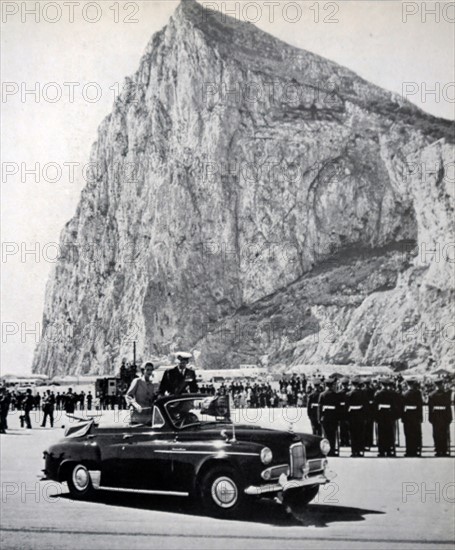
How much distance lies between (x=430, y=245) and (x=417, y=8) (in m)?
7.43

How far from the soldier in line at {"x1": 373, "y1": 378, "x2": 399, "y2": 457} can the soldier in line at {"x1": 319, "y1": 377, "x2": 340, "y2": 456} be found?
0.49 meters

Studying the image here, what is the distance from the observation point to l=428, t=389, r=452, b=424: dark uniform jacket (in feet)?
25.0

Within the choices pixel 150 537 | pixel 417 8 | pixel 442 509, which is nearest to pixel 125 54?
pixel 417 8

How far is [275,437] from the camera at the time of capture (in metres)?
5.61

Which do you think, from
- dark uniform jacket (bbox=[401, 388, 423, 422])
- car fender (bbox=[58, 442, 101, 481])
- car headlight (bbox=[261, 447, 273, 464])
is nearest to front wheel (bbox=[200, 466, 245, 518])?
car headlight (bbox=[261, 447, 273, 464])

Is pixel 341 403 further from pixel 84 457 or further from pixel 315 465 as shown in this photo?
pixel 84 457

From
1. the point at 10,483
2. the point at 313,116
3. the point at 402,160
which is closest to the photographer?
the point at 10,483

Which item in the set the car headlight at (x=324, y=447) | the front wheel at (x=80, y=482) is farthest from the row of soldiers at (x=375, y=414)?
the front wheel at (x=80, y=482)

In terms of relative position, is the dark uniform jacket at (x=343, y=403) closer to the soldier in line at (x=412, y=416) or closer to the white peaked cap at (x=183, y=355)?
the soldier in line at (x=412, y=416)

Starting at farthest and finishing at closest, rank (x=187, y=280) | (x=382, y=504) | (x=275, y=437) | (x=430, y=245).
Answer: (x=187, y=280) → (x=430, y=245) → (x=382, y=504) → (x=275, y=437)

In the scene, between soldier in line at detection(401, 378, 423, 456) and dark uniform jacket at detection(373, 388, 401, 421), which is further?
dark uniform jacket at detection(373, 388, 401, 421)

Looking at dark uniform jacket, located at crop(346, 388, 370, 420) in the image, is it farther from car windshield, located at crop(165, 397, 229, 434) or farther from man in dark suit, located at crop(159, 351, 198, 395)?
car windshield, located at crop(165, 397, 229, 434)

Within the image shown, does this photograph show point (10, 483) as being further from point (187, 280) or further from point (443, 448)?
point (187, 280)

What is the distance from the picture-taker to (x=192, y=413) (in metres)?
5.87
